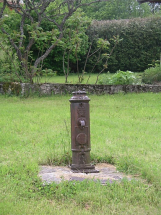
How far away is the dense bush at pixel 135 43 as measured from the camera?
19844 mm

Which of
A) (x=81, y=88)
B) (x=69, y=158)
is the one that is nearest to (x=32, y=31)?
(x=81, y=88)

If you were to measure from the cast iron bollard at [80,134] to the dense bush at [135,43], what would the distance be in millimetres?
15934

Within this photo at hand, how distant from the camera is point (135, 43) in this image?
19.9m

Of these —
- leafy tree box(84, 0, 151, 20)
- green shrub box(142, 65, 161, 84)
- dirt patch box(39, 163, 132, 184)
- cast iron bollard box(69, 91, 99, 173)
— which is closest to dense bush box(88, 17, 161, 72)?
green shrub box(142, 65, 161, 84)

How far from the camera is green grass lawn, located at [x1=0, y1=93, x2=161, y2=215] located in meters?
3.09

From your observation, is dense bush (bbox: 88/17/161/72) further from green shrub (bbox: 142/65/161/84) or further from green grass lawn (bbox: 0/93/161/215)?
green grass lawn (bbox: 0/93/161/215)

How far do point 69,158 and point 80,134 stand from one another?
50 centimetres

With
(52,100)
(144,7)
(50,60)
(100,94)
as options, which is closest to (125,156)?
(52,100)

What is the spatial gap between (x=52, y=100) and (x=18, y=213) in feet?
24.6

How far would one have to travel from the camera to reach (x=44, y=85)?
37.0ft

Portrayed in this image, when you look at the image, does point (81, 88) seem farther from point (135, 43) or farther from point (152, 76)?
point (135, 43)

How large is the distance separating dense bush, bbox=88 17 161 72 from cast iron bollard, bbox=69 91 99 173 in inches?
627

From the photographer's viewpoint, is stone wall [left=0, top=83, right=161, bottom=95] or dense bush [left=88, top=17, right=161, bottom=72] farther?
dense bush [left=88, top=17, right=161, bottom=72]

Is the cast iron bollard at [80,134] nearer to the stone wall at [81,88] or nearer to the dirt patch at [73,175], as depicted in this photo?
the dirt patch at [73,175]
